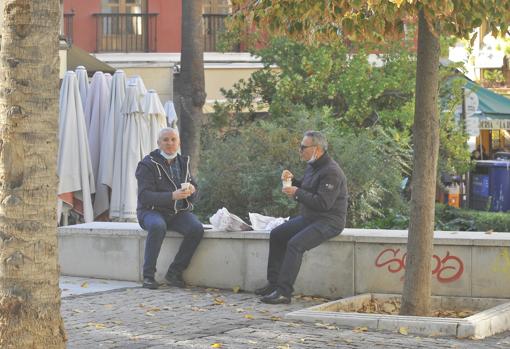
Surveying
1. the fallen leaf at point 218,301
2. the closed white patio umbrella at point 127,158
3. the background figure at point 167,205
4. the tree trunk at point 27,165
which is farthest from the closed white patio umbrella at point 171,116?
the tree trunk at point 27,165

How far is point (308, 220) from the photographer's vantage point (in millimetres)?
10922

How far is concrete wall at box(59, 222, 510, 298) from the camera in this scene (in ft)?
34.8

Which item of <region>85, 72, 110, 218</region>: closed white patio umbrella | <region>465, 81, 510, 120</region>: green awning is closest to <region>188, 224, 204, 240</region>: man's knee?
<region>85, 72, 110, 218</region>: closed white patio umbrella

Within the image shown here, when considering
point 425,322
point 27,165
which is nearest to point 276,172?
point 425,322

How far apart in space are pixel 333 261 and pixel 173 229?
→ 69.0 inches

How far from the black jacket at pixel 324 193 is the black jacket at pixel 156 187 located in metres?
1.42

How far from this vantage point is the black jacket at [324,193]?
34.9 feet

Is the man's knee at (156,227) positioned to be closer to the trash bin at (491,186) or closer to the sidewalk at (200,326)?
the sidewalk at (200,326)

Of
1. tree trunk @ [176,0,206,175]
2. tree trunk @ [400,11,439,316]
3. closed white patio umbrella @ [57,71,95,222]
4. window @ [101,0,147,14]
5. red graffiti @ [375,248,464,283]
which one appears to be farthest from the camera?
window @ [101,0,147,14]

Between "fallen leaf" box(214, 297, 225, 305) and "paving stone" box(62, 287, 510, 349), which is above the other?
"fallen leaf" box(214, 297, 225, 305)

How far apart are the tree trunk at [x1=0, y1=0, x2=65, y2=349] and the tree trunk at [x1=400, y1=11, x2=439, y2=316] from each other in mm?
4104

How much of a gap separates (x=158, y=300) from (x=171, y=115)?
647 centimetres

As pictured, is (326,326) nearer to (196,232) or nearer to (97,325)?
(97,325)

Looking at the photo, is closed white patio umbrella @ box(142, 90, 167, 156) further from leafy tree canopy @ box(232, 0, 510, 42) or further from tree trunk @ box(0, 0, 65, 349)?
tree trunk @ box(0, 0, 65, 349)
